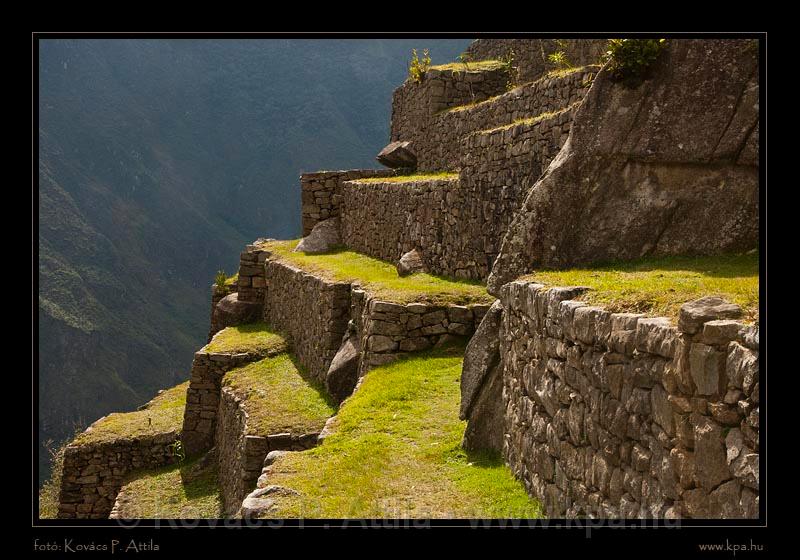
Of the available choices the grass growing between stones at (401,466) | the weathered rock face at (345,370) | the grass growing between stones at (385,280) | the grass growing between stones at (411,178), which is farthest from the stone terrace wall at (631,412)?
the grass growing between stones at (411,178)

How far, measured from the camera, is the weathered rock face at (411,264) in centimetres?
1522

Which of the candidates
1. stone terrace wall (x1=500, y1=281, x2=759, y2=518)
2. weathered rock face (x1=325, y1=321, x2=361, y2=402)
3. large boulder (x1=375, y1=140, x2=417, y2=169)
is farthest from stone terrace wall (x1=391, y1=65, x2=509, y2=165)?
stone terrace wall (x1=500, y1=281, x2=759, y2=518)

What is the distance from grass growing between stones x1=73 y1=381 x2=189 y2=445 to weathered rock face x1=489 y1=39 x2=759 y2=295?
1125 centimetres

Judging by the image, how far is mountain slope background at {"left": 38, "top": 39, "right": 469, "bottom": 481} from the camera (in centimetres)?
4922

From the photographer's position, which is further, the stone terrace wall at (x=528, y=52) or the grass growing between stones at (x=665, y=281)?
the stone terrace wall at (x=528, y=52)

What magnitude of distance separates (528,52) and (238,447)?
469 inches

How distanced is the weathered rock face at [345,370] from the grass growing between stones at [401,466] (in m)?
2.14

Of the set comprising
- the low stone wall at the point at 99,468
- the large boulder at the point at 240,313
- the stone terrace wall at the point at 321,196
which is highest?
the stone terrace wall at the point at 321,196

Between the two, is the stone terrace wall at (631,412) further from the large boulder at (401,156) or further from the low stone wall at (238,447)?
the large boulder at (401,156)

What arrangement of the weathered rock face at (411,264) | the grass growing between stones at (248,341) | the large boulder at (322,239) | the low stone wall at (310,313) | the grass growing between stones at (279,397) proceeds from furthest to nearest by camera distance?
the large boulder at (322,239) < the grass growing between stones at (248,341) < the weathered rock face at (411,264) < the low stone wall at (310,313) < the grass growing between stones at (279,397)

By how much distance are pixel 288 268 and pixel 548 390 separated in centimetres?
1248

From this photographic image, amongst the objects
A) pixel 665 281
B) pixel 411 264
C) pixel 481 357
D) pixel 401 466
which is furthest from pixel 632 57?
pixel 411 264

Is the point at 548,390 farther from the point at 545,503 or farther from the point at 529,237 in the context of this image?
the point at 529,237
